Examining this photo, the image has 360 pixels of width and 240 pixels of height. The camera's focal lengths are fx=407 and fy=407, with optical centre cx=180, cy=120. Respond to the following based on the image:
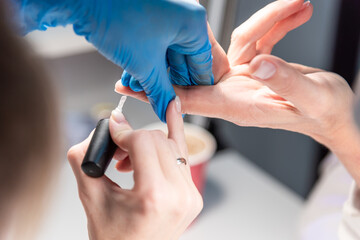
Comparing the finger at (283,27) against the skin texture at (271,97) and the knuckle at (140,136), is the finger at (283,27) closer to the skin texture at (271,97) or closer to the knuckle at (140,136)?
the skin texture at (271,97)

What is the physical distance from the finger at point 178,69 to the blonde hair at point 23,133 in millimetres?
171

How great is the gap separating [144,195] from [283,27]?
33 centimetres

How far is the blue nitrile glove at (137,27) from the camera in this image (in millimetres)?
387

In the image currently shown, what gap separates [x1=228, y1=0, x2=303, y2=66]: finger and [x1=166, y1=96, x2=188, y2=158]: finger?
0.15 meters

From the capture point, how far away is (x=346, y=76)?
0.91 m

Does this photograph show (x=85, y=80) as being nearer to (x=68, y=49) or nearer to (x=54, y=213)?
(x=68, y=49)

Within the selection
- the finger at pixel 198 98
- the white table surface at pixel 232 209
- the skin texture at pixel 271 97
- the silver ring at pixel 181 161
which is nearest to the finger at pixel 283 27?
the skin texture at pixel 271 97

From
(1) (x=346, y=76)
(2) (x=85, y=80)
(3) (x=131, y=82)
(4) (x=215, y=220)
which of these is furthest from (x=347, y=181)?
(2) (x=85, y=80)

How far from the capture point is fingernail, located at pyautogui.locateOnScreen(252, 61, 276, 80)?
17.1 inches

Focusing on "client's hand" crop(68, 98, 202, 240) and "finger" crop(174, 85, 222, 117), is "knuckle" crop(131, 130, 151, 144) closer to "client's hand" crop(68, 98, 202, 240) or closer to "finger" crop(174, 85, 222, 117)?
"client's hand" crop(68, 98, 202, 240)

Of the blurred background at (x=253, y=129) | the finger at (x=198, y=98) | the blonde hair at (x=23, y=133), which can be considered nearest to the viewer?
the blonde hair at (x=23, y=133)

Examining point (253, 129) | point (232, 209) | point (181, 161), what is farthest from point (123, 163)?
point (253, 129)

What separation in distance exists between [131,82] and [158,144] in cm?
12

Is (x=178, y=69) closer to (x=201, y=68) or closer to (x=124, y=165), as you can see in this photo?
(x=201, y=68)
